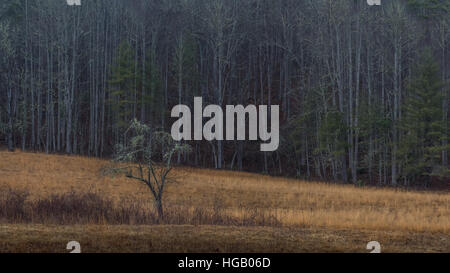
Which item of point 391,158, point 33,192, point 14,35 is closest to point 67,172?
point 33,192

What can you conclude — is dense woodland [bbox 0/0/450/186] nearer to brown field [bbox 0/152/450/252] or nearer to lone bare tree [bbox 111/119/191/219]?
brown field [bbox 0/152/450/252]

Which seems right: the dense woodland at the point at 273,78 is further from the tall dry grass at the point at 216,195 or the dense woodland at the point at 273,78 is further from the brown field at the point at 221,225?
the brown field at the point at 221,225

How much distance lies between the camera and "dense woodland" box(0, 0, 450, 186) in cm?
3969

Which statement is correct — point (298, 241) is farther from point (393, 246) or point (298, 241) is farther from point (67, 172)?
point (67, 172)

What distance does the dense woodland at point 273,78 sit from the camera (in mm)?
39688

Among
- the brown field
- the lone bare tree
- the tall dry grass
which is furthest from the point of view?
the tall dry grass

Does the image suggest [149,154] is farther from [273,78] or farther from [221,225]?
[273,78]

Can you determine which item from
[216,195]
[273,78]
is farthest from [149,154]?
[273,78]

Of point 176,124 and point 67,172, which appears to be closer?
point 67,172

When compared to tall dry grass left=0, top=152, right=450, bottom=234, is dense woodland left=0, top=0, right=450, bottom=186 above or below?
above

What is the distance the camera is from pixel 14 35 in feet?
157

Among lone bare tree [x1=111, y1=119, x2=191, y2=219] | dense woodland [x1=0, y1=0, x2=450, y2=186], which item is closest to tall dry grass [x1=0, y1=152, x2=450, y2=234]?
lone bare tree [x1=111, y1=119, x2=191, y2=219]

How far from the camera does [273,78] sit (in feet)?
202

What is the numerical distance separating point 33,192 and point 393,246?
18.2 m
